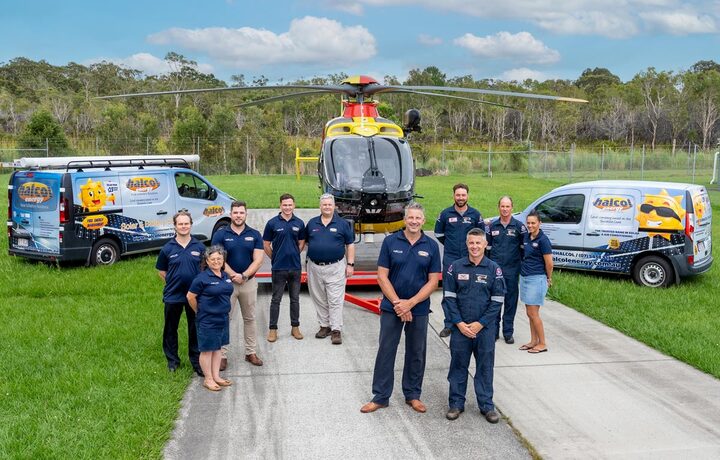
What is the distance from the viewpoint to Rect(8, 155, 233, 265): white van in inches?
474

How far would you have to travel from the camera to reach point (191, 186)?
1459cm

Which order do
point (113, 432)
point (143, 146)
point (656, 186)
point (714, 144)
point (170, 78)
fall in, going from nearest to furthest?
1. point (113, 432)
2. point (656, 186)
3. point (143, 146)
4. point (714, 144)
5. point (170, 78)

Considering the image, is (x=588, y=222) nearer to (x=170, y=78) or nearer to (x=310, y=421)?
(x=310, y=421)

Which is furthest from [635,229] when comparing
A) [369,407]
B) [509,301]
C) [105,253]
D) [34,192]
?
[34,192]

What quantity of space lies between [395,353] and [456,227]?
9.41 feet

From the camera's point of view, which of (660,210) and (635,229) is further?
(635,229)

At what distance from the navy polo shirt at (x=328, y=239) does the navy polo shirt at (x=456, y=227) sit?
1243mm

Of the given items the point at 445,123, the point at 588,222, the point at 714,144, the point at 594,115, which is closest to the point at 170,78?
the point at 445,123

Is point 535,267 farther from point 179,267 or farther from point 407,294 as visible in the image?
point 179,267

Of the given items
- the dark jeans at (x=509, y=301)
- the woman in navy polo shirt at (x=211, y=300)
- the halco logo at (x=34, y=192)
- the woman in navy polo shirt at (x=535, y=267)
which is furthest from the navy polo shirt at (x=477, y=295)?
the halco logo at (x=34, y=192)

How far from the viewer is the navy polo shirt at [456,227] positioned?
860 cm

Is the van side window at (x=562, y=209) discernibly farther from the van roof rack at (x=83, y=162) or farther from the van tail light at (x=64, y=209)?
the van tail light at (x=64, y=209)

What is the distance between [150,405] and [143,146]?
142ft

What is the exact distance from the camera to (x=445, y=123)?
79375 mm
